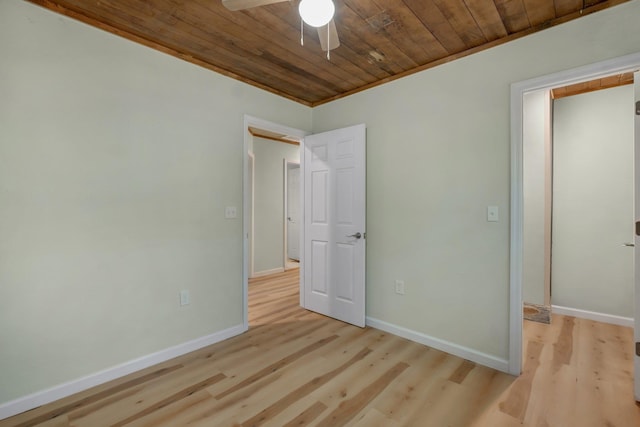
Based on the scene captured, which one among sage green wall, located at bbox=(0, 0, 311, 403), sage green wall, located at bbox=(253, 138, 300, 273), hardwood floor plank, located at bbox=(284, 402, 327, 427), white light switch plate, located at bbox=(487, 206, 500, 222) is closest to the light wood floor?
hardwood floor plank, located at bbox=(284, 402, 327, 427)

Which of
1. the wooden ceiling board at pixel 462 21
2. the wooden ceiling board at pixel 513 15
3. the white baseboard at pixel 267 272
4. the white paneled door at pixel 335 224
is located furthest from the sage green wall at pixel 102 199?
the white baseboard at pixel 267 272

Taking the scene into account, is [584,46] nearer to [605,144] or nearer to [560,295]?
[605,144]

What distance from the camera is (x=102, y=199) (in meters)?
2.04

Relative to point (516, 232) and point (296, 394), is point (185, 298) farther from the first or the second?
point (516, 232)

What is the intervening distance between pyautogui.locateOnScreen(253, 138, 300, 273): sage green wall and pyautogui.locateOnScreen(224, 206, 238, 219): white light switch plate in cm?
254

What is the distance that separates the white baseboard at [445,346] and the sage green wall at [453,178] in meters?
0.04

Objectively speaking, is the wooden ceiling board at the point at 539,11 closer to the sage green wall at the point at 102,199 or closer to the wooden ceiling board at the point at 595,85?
the wooden ceiling board at the point at 595,85

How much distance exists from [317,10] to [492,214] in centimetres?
189

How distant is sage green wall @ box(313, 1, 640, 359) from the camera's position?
203 cm

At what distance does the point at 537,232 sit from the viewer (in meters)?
3.34

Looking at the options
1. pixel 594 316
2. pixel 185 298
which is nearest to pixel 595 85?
pixel 594 316

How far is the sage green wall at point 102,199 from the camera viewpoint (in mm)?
1756

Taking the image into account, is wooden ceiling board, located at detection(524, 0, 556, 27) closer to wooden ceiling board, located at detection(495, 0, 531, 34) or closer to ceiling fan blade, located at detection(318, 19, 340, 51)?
wooden ceiling board, located at detection(495, 0, 531, 34)

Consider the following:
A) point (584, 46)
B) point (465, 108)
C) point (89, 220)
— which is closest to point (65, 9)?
point (89, 220)
